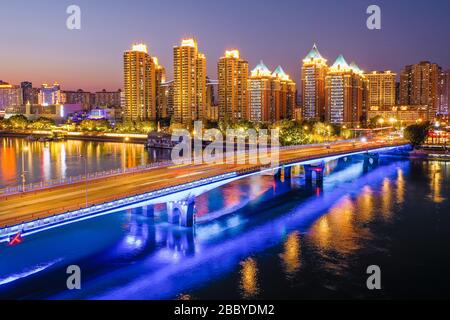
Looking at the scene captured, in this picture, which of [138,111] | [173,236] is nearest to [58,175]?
[173,236]

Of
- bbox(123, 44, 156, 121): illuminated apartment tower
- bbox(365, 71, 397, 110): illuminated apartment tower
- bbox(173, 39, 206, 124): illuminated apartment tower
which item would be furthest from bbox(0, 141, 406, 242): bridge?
bbox(365, 71, 397, 110): illuminated apartment tower

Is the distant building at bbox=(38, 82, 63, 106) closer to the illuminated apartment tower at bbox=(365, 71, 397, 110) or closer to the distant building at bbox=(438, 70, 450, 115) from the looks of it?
the illuminated apartment tower at bbox=(365, 71, 397, 110)

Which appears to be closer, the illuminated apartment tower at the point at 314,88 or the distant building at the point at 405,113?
the illuminated apartment tower at the point at 314,88

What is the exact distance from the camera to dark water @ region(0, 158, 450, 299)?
1551 centimetres

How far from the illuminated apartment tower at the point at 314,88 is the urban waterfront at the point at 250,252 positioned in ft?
223

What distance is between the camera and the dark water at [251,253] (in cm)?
1551

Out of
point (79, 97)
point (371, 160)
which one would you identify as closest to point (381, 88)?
point (371, 160)

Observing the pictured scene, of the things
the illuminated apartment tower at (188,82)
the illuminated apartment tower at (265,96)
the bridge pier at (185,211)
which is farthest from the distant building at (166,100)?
the bridge pier at (185,211)

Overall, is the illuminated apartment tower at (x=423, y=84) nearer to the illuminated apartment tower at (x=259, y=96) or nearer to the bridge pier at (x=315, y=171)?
the illuminated apartment tower at (x=259, y=96)

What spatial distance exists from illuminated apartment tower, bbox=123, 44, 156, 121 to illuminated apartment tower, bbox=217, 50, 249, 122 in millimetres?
14031

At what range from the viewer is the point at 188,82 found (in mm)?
88125

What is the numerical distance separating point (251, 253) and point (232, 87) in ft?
249

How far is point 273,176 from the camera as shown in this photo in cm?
3891
